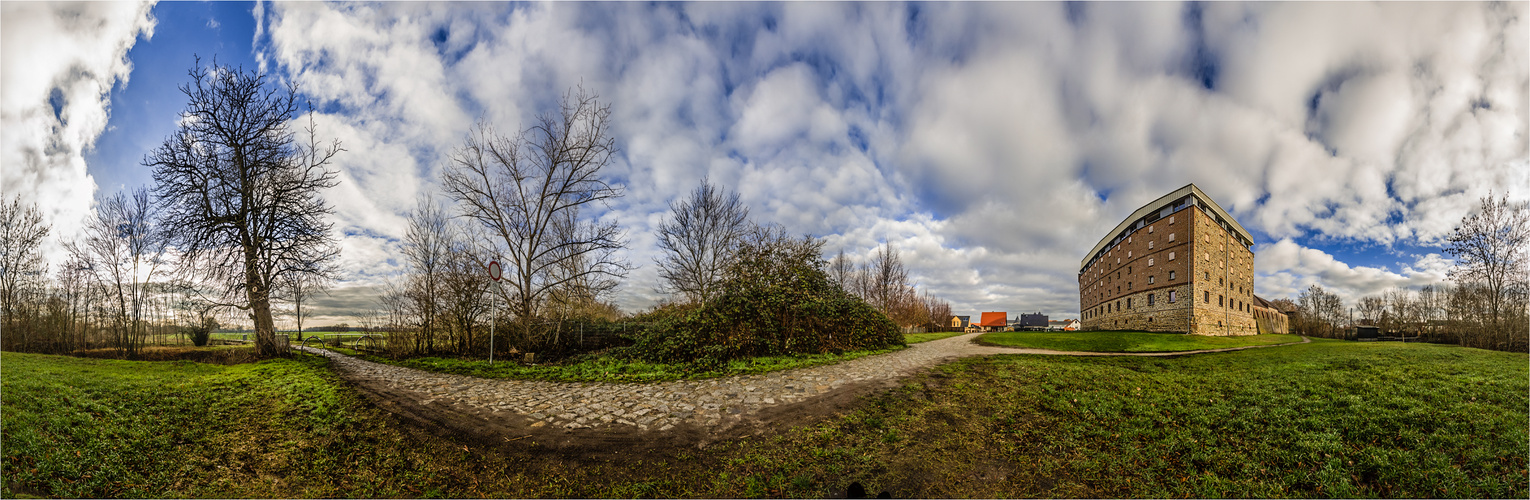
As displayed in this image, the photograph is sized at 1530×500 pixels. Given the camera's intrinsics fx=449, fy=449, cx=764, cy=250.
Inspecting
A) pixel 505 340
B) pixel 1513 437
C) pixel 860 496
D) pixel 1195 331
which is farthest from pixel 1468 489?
pixel 1195 331

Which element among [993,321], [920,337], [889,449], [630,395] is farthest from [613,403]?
[993,321]

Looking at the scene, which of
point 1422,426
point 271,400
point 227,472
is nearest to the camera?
point 227,472

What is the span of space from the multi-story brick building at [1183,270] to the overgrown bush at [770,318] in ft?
98.7

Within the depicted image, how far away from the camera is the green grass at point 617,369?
9.62m

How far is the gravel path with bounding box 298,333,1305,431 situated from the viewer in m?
6.22

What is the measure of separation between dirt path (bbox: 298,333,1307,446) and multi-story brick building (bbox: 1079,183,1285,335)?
36681mm

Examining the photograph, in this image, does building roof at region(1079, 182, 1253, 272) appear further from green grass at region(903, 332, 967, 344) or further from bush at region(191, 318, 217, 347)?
bush at region(191, 318, 217, 347)

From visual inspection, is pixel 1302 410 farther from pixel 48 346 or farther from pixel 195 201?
pixel 48 346

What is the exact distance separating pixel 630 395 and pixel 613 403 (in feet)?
2.11

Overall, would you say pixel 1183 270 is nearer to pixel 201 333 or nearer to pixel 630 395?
pixel 630 395

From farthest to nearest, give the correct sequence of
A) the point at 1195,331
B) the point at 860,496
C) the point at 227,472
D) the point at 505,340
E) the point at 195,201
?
1. the point at 1195,331
2. the point at 505,340
3. the point at 195,201
4. the point at 227,472
5. the point at 860,496

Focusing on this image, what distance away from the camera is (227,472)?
4641 millimetres

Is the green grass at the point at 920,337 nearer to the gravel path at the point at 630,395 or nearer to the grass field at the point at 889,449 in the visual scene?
the gravel path at the point at 630,395

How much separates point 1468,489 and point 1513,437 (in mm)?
1410
